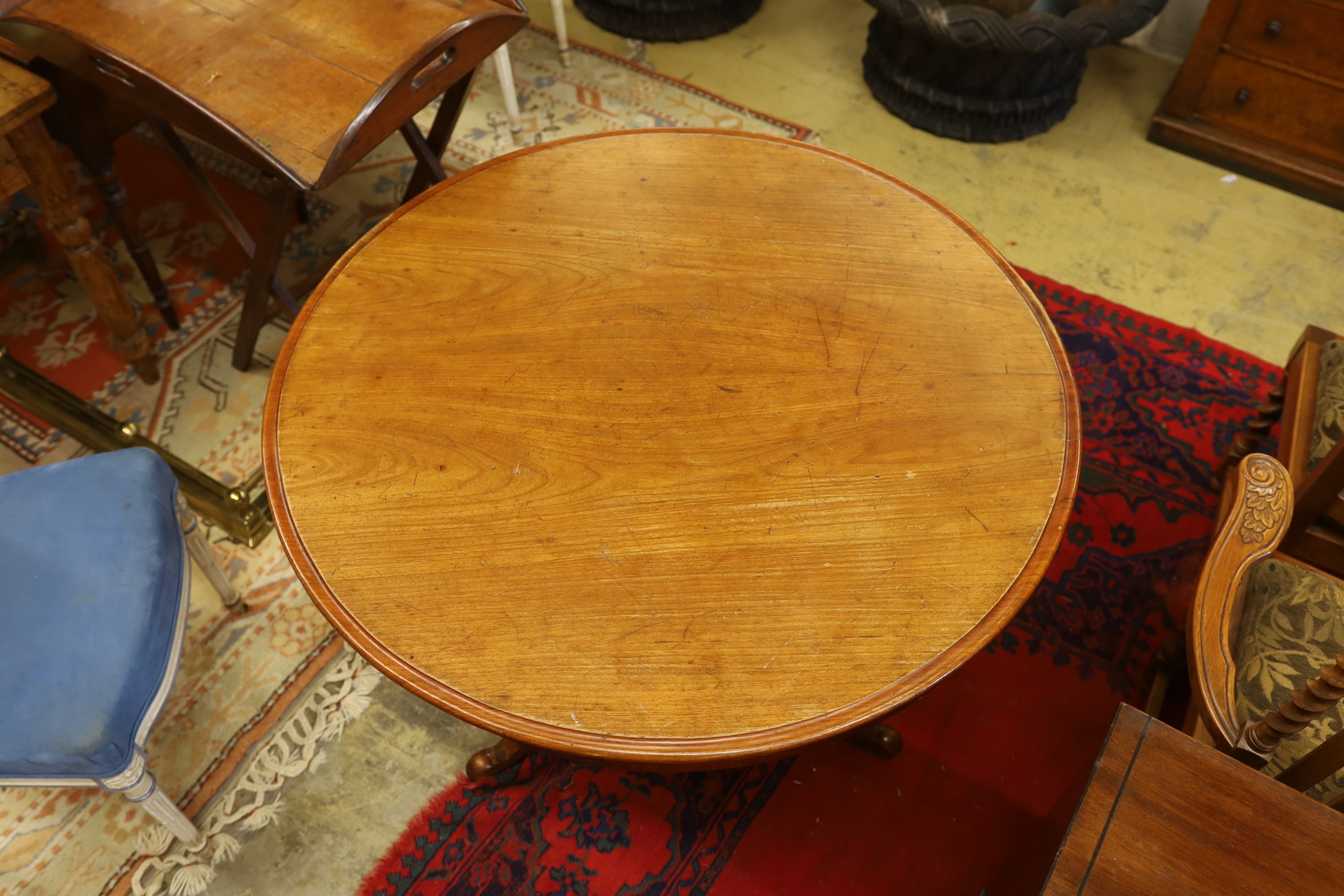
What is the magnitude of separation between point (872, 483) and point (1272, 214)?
2392mm

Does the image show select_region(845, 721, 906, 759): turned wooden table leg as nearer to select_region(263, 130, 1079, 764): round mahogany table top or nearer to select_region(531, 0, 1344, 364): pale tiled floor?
select_region(263, 130, 1079, 764): round mahogany table top

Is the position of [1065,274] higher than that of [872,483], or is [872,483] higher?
[872,483]

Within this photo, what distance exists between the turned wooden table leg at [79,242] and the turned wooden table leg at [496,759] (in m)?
1.46

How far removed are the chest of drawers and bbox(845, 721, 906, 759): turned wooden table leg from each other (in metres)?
2.41

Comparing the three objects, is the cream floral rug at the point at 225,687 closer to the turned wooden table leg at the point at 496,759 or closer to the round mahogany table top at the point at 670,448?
the turned wooden table leg at the point at 496,759

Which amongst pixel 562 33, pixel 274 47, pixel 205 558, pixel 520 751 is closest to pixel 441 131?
pixel 274 47

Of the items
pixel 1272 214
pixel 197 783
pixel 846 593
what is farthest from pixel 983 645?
pixel 1272 214

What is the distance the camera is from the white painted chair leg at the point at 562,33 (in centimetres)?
315

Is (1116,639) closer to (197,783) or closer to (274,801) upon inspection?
(274,801)

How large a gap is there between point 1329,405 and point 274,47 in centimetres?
235

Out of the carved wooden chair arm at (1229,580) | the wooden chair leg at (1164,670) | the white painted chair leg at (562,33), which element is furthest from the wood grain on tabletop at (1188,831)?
the white painted chair leg at (562,33)

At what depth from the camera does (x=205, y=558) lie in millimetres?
1800

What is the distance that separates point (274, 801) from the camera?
5.81 ft

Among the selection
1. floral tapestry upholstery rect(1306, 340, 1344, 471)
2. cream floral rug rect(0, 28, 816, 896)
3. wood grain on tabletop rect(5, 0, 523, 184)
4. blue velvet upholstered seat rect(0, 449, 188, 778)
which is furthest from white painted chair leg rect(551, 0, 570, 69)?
floral tapestry upholstery rect(1306, 340, 1344, 471)
